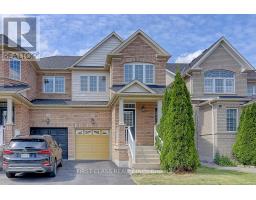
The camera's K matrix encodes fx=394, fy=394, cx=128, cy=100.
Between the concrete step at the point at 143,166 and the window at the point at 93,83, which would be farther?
the window at the point at 93,83

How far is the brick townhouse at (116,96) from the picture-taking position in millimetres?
19875

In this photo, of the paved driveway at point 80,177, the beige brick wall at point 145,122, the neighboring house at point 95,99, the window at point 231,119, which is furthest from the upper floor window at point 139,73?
the paved driveway at point 80,177

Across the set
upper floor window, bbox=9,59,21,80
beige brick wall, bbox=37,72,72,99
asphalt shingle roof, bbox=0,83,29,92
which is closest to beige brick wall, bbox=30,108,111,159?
beige brick wall, bbox=37,72,72,99

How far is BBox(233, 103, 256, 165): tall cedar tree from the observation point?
63.6 ft

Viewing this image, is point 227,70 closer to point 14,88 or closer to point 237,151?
point 237,151

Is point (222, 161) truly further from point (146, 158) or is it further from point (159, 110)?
point (146, 158)

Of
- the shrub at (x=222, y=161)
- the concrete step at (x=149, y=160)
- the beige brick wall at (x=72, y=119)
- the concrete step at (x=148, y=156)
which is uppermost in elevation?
the beige brick wall at (x=72, y=119)

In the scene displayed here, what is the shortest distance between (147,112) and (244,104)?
5245 millimetres

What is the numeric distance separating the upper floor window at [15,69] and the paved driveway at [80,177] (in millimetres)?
6247

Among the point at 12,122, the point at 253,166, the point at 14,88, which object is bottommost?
the point at 253,166

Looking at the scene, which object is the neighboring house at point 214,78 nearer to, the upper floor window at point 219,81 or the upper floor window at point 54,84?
the upper floor window at point 219,81

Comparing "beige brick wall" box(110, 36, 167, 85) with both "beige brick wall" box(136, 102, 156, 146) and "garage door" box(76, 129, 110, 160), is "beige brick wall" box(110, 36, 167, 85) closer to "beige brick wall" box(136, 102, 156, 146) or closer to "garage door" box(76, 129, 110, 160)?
"beige brick wall" box(136, 102, 156, 146)

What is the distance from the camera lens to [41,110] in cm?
2262

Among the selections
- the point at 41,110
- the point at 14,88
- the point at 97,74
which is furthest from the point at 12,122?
the point at 97,74
